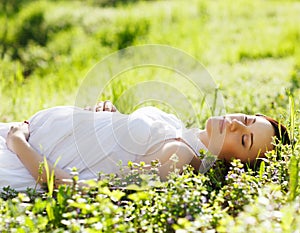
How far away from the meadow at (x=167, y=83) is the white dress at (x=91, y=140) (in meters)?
0.20

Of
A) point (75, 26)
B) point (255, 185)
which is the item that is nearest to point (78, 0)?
point (75, 26)

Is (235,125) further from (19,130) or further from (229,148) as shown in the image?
(19,130)

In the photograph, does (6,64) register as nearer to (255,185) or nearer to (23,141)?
(23,141)

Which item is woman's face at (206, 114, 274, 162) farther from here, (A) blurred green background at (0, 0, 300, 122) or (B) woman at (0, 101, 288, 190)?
(A) blurred green background at (0, 0, 300, 122)

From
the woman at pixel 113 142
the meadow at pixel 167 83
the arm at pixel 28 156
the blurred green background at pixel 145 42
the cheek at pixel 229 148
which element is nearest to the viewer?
the meadow at pixel 167 83

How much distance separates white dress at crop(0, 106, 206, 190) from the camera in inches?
128

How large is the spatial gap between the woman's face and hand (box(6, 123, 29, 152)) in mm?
1076

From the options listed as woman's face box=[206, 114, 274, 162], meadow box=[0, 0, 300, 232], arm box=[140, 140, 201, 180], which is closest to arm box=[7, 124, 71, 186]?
meadow box=[0, 0, 300, 232]

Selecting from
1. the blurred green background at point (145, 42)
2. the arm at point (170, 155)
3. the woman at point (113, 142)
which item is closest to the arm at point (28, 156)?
the woman at point (113, 142)

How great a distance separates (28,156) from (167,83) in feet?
8.86

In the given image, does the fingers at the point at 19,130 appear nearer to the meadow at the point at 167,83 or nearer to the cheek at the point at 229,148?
the meadow at the point at 167,83

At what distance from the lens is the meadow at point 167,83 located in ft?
8.29

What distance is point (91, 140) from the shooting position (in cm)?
334

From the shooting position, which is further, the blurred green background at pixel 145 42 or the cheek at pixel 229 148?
the blurred green background at pixel 145 42
